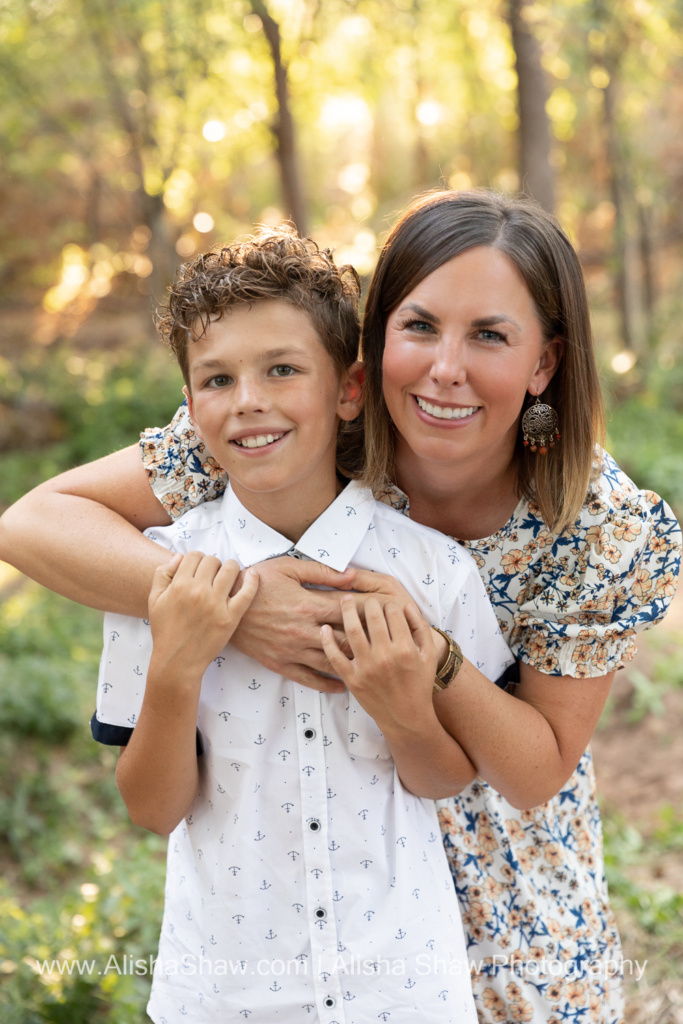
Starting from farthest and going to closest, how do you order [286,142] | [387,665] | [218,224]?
[218,224] → [286,142] → [387,665]

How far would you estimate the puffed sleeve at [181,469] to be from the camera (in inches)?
75.2

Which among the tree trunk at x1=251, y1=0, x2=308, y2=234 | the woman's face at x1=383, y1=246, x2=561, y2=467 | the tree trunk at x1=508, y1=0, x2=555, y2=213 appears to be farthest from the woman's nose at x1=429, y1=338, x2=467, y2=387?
the tree trunk at x1=251, y1=0, x2=308, y2=234

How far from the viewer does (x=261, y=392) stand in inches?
63.9

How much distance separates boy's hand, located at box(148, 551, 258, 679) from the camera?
157cm

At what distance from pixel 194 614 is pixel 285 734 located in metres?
0.30

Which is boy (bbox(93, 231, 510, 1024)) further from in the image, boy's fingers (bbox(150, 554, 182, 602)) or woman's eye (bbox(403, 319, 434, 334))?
woman's eye (bbox(403, 319, 434, 334))

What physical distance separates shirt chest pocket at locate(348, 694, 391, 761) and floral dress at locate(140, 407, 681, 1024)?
0.32 m

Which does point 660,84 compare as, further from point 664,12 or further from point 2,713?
point 2,713

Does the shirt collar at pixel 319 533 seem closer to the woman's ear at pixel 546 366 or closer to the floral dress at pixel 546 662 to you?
the floral dress at pixel 546 662

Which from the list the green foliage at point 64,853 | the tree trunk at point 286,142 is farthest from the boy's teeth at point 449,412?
the tree trunk at point 286,142

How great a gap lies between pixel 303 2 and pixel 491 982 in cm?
789

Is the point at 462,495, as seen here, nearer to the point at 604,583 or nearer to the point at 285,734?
the point at 604,583

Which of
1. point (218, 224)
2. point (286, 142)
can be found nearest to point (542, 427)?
point (286, 142)

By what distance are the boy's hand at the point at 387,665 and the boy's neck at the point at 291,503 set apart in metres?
0.27
